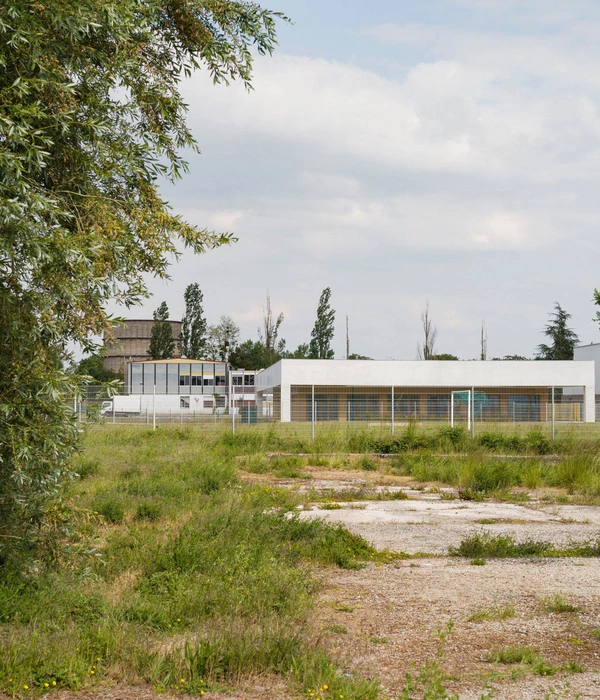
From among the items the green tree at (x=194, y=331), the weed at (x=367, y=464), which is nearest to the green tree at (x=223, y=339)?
the green tree at (x=194, y=331)

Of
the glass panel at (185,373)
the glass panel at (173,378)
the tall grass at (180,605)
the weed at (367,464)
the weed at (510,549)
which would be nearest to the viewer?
the tall grass at (180,605)

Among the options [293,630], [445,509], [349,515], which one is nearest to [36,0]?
[293,630]

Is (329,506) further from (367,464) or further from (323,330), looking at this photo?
(323,330)

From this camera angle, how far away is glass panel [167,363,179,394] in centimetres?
8431

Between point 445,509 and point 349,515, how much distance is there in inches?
70.6

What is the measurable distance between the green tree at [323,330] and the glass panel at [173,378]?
1669 cm

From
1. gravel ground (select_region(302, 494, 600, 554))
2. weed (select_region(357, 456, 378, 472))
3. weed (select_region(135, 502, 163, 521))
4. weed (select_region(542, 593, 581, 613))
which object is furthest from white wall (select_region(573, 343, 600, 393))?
weed (select_region(542, 593, 581, 613))

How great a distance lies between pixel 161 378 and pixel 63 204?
79.6 metres

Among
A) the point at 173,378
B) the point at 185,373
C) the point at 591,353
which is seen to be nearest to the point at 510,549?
the point at 591,353

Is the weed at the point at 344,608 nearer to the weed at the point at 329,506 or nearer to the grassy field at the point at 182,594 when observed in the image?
the grassy field at the point at 182,594

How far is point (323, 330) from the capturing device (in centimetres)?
9038

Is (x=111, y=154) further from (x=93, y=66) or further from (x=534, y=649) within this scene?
(x=534, y=649)

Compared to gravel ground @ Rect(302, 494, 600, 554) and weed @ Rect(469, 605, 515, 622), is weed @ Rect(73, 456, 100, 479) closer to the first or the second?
gravel ground @ Rect(302, 494, 600, 554)

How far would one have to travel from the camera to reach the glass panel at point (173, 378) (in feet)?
277
